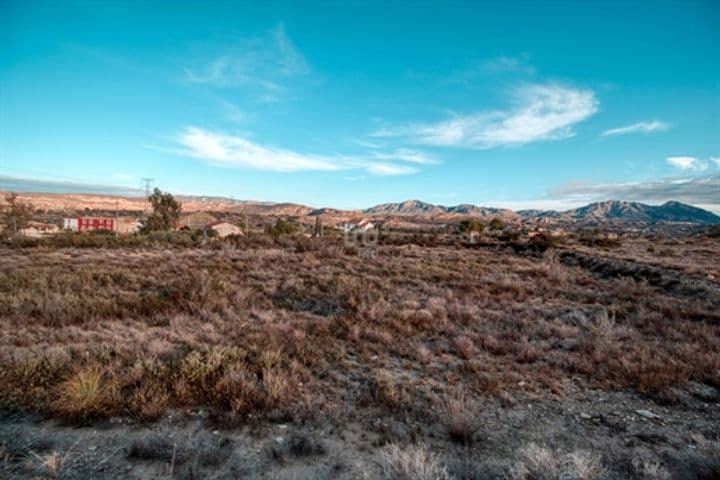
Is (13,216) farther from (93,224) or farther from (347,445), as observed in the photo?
(347,445)

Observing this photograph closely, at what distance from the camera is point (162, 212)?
136 feet

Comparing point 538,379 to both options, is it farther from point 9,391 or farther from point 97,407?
point 9,391

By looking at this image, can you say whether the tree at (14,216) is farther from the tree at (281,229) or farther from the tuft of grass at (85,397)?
the tuft of grass at (85,397)

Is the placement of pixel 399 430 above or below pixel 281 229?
below

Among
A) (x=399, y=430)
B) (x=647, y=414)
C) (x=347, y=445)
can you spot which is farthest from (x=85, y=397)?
(x=647, y=414)

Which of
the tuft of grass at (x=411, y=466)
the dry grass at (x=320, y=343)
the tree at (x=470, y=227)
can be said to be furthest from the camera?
the tree at (x=470, y=227)

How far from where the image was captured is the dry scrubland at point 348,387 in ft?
11.2

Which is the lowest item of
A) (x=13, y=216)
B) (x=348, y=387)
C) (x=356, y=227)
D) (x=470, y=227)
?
(x=348, y=387)

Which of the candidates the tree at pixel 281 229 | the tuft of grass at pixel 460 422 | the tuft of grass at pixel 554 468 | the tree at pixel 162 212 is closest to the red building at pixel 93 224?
the tree at pixel 162 212

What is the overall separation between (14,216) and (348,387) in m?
39.4

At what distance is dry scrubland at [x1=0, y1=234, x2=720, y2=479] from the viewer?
3402 millimetres

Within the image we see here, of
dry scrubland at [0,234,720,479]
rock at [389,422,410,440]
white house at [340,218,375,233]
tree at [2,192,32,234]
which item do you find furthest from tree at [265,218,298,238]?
rock at [389,422,410,440]

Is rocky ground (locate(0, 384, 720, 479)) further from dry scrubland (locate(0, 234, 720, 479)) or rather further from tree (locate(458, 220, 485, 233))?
tree (locate(458, 220, 485, 233))

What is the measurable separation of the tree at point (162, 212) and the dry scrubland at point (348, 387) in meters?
33.2
